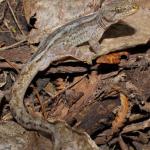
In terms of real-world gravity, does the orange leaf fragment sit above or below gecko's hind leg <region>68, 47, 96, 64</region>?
below

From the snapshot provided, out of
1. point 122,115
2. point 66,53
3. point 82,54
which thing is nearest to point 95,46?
point 82,54

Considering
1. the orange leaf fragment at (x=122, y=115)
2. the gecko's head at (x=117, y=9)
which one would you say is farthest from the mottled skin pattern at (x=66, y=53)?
the orange leaf fragment at (x=122, y=115)

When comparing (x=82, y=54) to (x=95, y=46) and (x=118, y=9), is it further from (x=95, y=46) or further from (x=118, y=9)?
(x=118, y=9)

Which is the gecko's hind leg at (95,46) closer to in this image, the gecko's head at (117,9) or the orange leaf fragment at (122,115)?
the gecko's head at (117,9)

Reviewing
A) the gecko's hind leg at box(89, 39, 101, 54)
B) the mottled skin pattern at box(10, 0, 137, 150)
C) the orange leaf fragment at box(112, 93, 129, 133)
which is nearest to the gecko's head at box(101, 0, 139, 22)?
the mottled skin pattern at box(10, 0, 137, 150)

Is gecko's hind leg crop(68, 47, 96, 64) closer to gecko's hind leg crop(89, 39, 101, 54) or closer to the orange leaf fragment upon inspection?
gecko's hind leg crop(89, 39, 101, 54)

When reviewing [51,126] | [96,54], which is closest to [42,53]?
[96,54]

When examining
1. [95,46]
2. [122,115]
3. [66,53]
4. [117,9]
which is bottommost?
[122,115]

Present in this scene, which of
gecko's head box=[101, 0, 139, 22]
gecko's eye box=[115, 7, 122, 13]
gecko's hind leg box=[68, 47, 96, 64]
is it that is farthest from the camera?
gecko's eye box=[115, 7, 122, 13]

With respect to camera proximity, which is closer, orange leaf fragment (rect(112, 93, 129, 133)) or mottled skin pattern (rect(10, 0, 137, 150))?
mottled skin pattern (rect(10, 0, 137, 150))

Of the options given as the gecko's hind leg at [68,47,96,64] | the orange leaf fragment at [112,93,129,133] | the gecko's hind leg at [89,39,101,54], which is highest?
the gecko's hind leg at [89,39,101,54]
